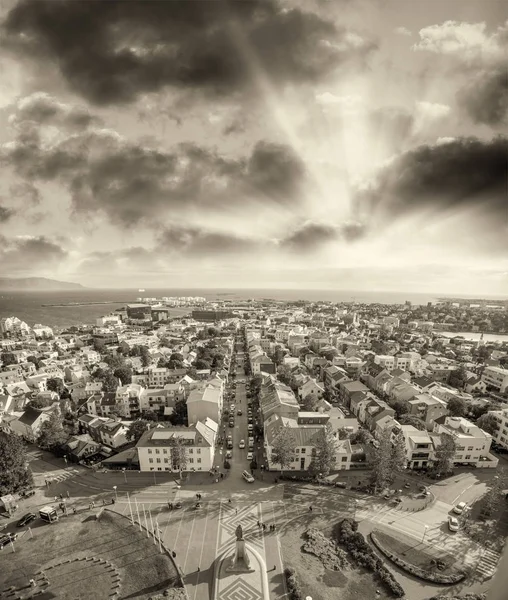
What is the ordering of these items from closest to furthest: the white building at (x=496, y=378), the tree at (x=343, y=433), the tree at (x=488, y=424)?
the tree at (x=343, y=433) < the tree at (x=488, y=424) < the white building at (x=496, y=378)

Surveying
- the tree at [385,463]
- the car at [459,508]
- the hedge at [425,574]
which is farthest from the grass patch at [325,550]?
the car at [459,508]

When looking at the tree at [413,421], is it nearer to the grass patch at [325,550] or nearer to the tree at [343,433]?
the tree at [343,433]

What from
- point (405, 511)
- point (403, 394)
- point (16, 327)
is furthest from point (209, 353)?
point (16, 327)

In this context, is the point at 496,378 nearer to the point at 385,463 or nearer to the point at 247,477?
the point at 385,463

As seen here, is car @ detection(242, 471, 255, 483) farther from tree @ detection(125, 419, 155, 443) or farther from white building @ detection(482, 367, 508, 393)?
white building @ detection(482, 367, 508, 393)

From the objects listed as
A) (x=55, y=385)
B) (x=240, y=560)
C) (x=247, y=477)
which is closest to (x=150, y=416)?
(x=247, y=477)

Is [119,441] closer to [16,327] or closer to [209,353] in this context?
[209,353]
